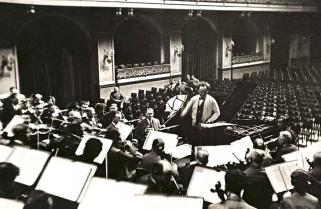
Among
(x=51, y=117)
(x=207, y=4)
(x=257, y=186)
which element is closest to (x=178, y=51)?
(x=207, y=4)

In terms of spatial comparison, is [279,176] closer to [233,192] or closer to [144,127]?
[233,192]

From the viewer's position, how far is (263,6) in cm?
2262

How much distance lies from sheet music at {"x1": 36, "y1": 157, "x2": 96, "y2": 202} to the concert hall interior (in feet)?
0.04

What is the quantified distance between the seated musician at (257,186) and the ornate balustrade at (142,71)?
12.8m

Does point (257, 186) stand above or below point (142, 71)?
below

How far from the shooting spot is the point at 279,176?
4.92 meters

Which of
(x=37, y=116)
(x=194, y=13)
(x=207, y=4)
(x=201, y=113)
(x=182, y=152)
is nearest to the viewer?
(x=182, y=152)

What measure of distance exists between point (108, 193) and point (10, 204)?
0.91 metres

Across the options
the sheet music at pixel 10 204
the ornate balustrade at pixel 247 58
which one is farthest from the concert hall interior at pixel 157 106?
the ornate balustrade at pixel 247 58

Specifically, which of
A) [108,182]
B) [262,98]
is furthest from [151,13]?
[108,182]

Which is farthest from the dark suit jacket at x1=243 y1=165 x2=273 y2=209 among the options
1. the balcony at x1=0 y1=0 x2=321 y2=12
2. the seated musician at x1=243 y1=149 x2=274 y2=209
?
the balcony at x1=0 y1=0 x2=321 y2=12

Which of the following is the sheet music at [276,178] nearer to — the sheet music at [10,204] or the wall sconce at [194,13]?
the sheet music at [10,204]

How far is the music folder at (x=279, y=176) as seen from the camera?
15.9 feet

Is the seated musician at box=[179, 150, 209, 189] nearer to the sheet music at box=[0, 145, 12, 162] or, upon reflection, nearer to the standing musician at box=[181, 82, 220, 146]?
the sheet music at box=[0, 145, 12, 162]
